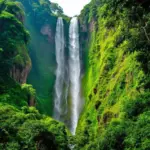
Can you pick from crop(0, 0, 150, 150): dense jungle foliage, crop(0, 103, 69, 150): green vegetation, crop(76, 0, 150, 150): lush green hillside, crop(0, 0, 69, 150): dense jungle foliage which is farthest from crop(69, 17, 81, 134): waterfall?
crop(0, 103, 69, 150): green vegetation

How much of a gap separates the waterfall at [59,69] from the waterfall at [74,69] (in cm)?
176

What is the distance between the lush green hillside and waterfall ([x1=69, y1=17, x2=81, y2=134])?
175cm

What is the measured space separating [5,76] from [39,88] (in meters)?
20.5

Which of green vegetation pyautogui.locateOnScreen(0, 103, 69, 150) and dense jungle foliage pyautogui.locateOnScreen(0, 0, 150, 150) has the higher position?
dense jungle foliage pyautogui.locateOnScreen(0, 0, 150, 150)

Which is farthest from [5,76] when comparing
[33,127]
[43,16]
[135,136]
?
[43,16]

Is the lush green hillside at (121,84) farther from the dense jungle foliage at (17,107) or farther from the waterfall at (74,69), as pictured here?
the dense jungle foliage at (17,107)

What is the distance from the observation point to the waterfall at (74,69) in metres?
42.5

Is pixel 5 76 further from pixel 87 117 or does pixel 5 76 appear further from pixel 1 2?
pixel 1 2

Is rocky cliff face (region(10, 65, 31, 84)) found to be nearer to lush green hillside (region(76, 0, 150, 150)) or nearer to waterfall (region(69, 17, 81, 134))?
waterfall (region(69, 17, 81, 134))

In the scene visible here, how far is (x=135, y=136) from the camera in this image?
11734mm

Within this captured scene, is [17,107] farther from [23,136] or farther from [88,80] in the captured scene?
[88,80]

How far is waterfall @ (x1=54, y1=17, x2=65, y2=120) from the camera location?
147ft

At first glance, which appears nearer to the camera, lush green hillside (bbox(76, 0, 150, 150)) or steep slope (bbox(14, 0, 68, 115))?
lush green hillside (bbox(76, 0, 150, 150))

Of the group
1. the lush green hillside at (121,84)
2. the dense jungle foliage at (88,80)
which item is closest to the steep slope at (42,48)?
the dense jungle foliage at (88,80)
